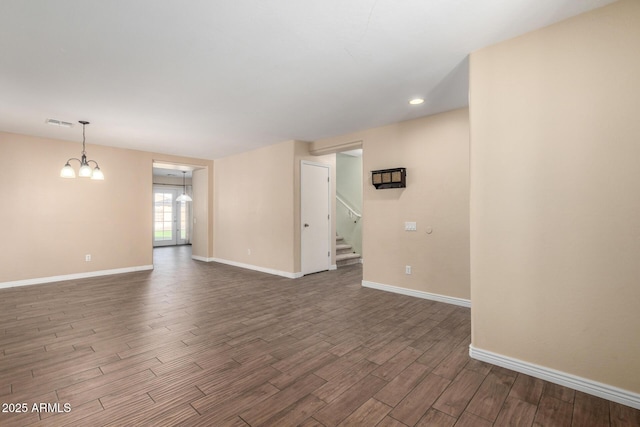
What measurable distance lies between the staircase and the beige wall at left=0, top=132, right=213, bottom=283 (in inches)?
167

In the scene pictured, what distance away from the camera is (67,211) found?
17.8 ft

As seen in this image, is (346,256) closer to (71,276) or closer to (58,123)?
(71,276)

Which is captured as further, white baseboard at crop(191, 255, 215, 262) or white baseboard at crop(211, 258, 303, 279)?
white baseboard at crop(191, 255, 215, 262)

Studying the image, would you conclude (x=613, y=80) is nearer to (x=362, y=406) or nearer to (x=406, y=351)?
(x=406, y=351)

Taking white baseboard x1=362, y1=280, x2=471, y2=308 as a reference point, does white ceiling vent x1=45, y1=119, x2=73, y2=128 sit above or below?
above

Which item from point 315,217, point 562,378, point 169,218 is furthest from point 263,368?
point 169,218

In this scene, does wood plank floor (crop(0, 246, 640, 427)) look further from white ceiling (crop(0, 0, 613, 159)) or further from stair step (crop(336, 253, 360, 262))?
white ceiling (crop(0, 0, 613, 159))

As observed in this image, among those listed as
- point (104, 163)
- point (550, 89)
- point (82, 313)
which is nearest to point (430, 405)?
point (550, 89)

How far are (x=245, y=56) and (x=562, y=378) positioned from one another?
3504 mm

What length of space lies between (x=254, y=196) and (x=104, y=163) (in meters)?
3.00

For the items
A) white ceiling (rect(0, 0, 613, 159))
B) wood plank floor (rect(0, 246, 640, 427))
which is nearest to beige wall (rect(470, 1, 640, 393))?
white ceiling (rect(0, 0, 613, 159))

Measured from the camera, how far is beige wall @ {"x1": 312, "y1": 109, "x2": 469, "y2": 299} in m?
3.86

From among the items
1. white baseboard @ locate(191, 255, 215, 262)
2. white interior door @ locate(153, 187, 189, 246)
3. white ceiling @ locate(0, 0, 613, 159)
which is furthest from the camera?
white interior door @ locate(153, 187, 189, 246)

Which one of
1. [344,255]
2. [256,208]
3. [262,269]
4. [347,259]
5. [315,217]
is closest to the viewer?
[315,217]
